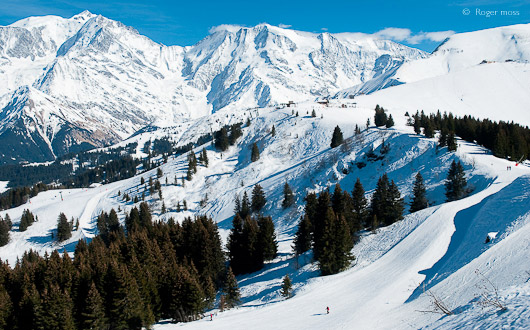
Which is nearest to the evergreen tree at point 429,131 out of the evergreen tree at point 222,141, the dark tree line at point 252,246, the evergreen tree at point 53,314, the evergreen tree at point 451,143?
the evergreen tree at point 451,143

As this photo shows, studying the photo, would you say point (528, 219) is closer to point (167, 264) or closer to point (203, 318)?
point (203, 318)

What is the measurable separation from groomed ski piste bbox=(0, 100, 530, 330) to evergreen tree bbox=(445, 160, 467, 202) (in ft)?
9.31

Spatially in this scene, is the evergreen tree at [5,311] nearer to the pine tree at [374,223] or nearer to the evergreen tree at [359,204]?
the evergreen tree at [359,204]

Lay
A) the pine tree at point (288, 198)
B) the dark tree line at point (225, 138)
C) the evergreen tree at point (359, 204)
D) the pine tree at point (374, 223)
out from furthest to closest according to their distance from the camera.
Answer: the dark tree line at point (225, 138) < the pine tree at point (288, 198) < the evergreen tree at point (359, 204) < the pine tree at point (374, 223)

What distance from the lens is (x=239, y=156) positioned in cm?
15150

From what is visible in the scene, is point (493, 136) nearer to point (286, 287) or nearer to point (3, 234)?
point (286, 287)

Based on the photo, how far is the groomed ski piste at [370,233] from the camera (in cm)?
2254

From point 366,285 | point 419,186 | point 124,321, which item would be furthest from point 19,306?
point 419,186

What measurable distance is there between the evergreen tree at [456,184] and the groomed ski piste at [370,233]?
284 cm

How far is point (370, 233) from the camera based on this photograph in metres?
57.7

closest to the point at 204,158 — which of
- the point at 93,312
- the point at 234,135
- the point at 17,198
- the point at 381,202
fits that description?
the point at 234,135

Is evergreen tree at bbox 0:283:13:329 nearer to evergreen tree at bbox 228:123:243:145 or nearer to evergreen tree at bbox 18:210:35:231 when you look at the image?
evergreen tree at bbox 18:210:35:231

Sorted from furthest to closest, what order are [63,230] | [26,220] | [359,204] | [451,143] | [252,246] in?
[26,220] < [63,230] < [451,143] < [359,204] < [252,246]

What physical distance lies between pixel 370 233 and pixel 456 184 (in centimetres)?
1874
